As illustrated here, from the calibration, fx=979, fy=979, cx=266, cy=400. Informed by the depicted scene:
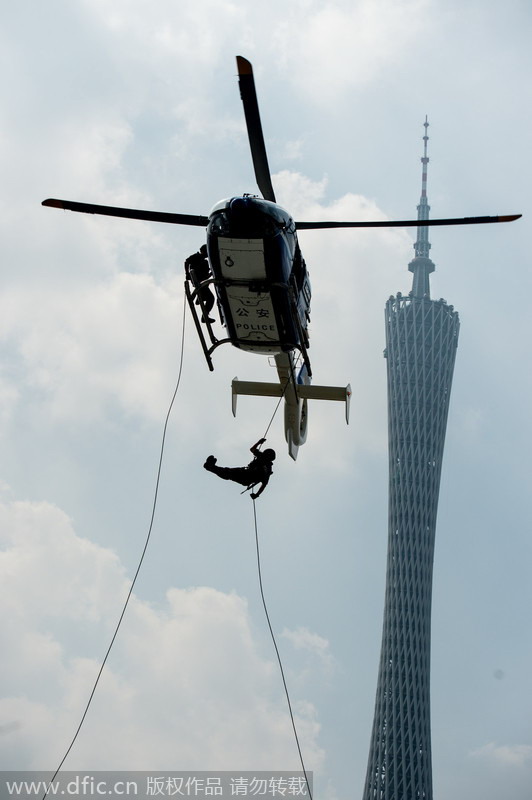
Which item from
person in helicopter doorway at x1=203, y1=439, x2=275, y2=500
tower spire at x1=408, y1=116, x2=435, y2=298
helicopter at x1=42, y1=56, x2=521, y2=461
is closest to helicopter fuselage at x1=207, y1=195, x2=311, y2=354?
helicopter at x1=42, y1=56, x2=521, y2=461

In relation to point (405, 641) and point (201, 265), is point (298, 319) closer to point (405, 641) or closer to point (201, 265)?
point (201, 265)

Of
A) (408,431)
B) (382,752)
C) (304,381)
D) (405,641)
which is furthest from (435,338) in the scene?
(304,381)

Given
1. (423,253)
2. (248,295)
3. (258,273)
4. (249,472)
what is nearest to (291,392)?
(249,472)

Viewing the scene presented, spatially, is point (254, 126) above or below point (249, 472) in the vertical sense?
above

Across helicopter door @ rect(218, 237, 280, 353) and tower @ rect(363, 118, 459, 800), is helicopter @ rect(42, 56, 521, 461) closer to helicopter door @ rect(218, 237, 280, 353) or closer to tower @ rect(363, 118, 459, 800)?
helicopter door @ rect(218, 237, 280, 353)

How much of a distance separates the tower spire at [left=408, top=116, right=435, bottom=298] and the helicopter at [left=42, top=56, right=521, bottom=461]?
111562 millimetres

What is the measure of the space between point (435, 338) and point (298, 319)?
104 metres

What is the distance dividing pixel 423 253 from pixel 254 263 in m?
123

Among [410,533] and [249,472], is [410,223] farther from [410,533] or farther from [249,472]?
[410,533]

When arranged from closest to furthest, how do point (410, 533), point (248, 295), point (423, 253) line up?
point (248, 295) < point (410, 533) < point (423, 253)

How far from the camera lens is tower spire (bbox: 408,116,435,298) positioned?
132000 millimetres

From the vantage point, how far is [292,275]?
1777 cm

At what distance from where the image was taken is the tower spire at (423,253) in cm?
13200

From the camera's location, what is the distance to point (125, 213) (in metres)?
18.0
